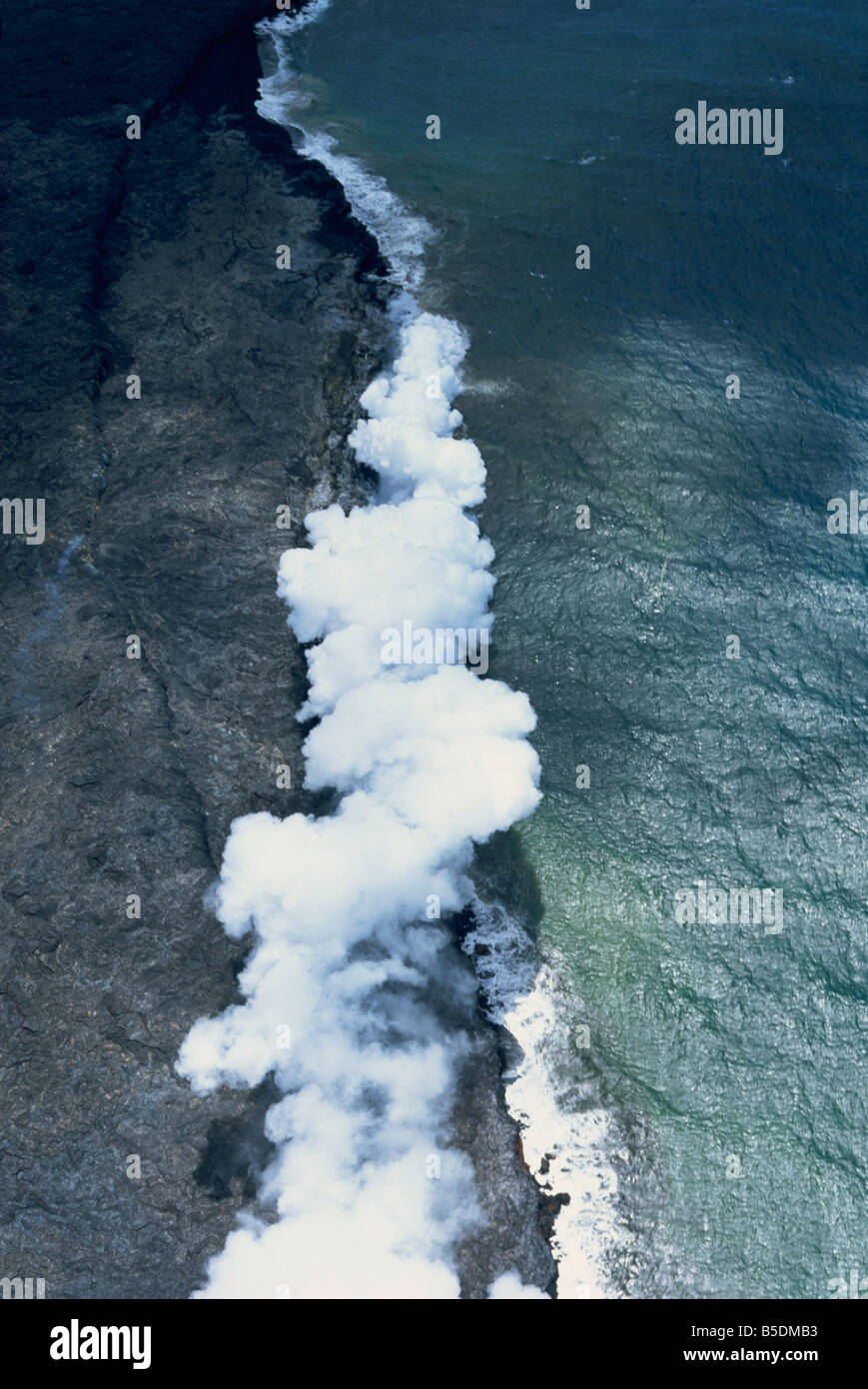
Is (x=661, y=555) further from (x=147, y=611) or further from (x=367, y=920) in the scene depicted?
(x=367, y=920)

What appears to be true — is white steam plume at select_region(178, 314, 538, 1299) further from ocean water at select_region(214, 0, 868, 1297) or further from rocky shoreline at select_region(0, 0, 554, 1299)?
ocean water at select_region(214, 0, 868, 1297)

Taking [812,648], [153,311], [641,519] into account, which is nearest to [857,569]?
[812,648]

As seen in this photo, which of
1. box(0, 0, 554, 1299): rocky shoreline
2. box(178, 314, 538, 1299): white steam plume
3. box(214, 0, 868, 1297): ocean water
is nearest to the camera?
box(178, 314, 538, 1299): white steam plume

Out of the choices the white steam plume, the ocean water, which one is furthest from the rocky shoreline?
the ocean water

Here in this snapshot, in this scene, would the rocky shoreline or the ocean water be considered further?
the ocean water

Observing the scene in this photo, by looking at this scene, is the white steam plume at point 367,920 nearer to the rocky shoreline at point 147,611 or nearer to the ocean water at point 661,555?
the rocky shoreline at point 147,611

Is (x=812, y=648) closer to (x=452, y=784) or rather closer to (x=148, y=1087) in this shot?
(x=452, y=784)
